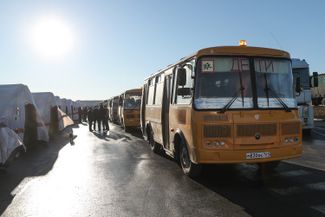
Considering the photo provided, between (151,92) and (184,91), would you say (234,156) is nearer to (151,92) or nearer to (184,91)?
(184,91)

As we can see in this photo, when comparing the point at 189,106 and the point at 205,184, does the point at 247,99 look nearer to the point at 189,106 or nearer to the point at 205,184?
the point at 189,106

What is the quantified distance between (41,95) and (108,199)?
17.1 metres

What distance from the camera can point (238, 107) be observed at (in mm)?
8336

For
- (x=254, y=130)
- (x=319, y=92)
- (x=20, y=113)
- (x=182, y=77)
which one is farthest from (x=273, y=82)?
(x=319, y=92)

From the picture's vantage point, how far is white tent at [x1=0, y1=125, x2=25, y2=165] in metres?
10.6

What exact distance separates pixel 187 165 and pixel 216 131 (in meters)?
1.54

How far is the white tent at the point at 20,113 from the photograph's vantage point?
47.4 ft

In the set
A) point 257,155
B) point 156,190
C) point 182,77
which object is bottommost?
point 156,190

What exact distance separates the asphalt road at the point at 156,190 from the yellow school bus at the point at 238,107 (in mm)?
616

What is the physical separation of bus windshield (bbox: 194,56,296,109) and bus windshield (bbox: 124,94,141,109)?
18.1 metres

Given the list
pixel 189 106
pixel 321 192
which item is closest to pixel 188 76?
pixel 189 106

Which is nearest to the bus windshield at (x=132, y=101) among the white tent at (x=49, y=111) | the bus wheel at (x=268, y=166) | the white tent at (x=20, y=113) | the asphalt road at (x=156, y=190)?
the white tent at (x=49, y=111)

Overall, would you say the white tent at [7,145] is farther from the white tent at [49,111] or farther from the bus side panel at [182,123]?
the white tent at [49,111]

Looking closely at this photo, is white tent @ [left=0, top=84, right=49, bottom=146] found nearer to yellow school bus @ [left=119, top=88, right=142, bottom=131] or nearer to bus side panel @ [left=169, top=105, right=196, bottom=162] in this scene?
bus side panel @ [left=169, top=105, right=196, bottom=162]
